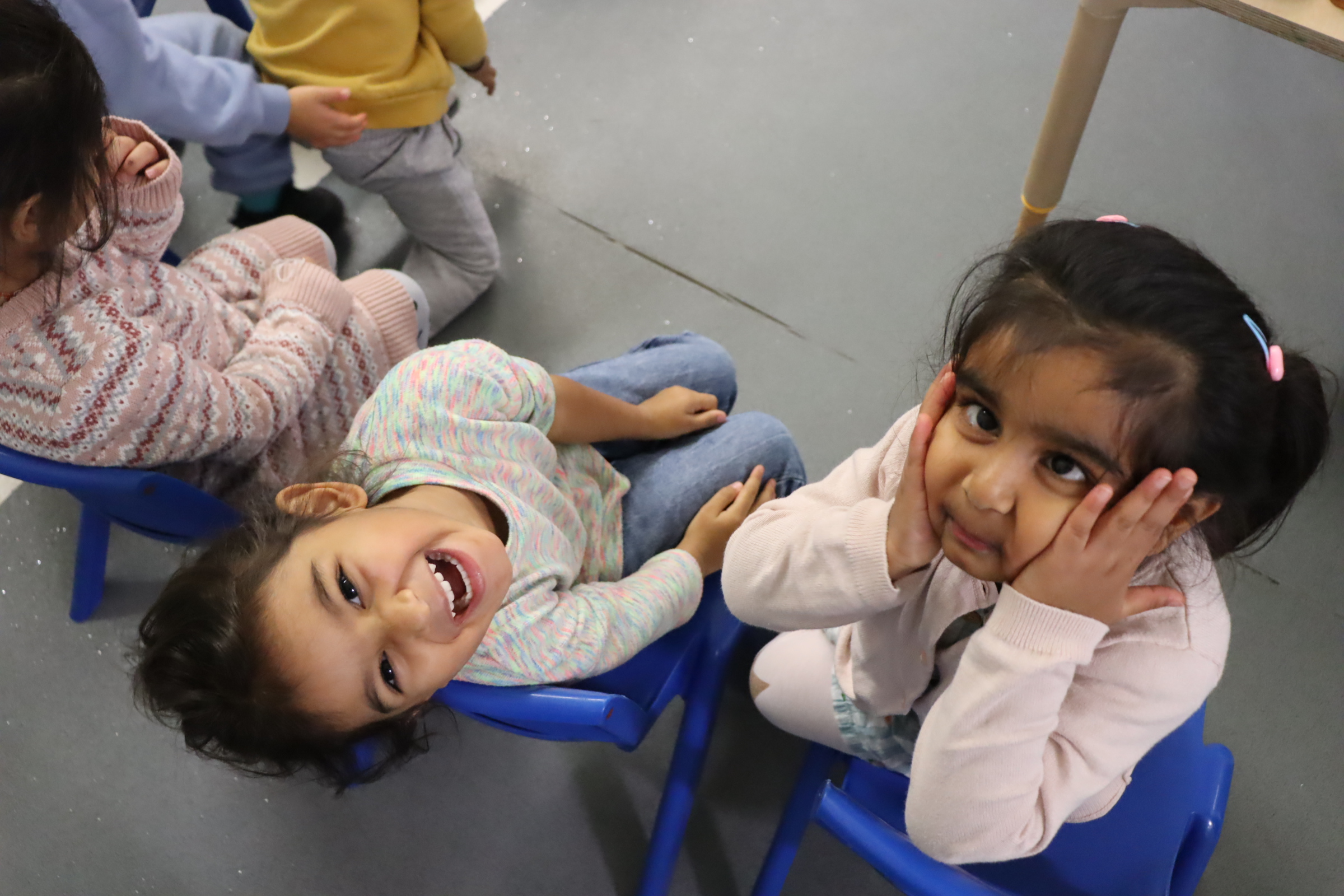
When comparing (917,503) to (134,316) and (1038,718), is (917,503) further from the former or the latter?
(134,316)

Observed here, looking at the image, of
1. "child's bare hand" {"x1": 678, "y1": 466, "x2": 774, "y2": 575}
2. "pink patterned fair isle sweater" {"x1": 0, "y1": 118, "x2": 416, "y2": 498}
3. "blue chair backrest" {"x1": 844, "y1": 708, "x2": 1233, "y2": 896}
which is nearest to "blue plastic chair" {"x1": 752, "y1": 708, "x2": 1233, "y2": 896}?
"blue chair backrest" {"x1": 844, "y1": 708, "x2": 1233, "y2": 896}

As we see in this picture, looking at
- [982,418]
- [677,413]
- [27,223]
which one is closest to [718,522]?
[677,413]

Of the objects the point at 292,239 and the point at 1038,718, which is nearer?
the point at 1038,718

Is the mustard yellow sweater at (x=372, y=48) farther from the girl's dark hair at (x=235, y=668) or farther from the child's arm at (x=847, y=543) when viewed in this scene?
the child's arm at (x=847, y=543)

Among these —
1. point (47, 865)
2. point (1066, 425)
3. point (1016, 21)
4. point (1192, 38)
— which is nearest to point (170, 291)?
point (47, 865)

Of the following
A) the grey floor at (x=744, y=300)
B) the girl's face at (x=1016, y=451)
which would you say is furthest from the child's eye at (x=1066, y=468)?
the grey floor at (x=744, y=300)

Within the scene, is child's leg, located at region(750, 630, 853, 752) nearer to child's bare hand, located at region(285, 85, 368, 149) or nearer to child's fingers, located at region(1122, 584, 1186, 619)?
child's fingers, located at region(1122, 584, 1186, 619)

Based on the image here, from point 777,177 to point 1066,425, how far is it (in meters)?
1.05

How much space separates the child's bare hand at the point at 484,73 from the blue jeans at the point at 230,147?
27 cm

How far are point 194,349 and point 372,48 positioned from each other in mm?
478

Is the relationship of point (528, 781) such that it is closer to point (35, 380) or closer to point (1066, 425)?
point (35, 380)

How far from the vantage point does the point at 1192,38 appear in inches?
62.0

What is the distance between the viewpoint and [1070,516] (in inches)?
21.1

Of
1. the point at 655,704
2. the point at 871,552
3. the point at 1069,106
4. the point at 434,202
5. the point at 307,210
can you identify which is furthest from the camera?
the point at 307,210
